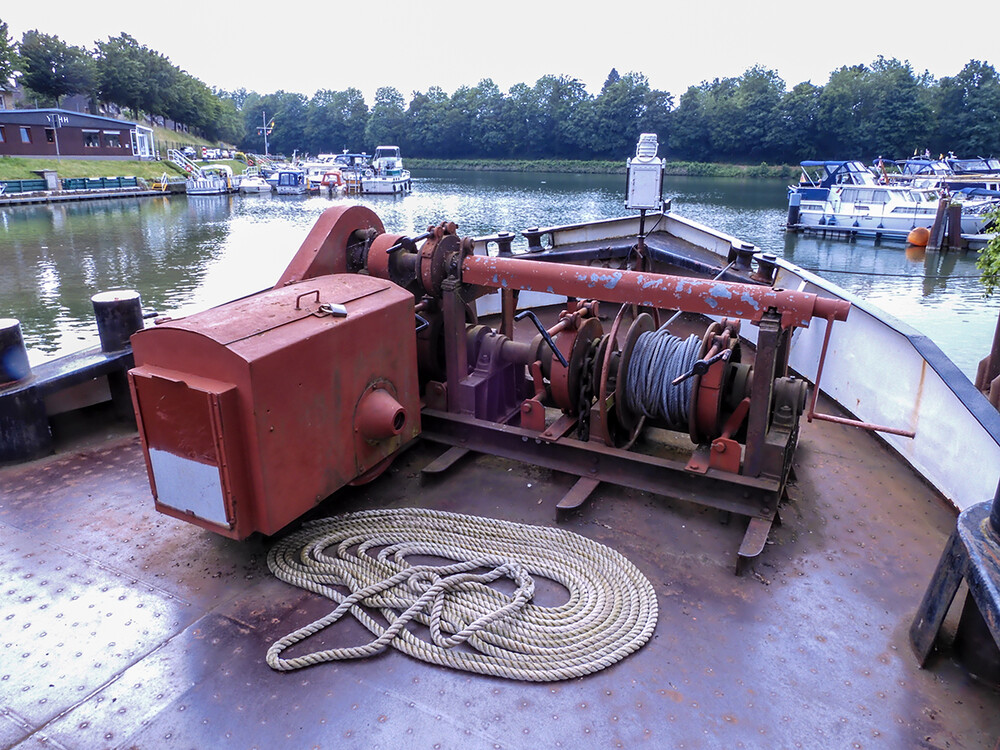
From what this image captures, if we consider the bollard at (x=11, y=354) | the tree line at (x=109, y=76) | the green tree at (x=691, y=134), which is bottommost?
the bollard at (x=11, y=354)

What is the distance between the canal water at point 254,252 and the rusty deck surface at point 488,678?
6.99 feet

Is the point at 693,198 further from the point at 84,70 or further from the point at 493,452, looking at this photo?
the point at 84,70

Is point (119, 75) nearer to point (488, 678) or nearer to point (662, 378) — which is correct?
point (662, 378)

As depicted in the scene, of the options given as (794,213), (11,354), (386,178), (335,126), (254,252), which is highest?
(335,126)

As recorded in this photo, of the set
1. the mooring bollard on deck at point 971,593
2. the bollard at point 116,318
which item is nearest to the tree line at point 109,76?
the bollard at point 116,318

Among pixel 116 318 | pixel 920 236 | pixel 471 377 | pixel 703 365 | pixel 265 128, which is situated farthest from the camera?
pixel 265 128

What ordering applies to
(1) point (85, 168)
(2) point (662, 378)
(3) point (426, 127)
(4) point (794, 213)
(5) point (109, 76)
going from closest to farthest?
(2) point (662, 378)
(4) point (794, 213)
(1) point (85, 168)
(5) point (109, 76)
(3) point (426, 127)

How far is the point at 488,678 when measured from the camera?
263cm

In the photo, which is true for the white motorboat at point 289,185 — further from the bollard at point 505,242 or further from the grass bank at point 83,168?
the bollard at point 505,242

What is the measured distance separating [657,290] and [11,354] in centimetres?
405

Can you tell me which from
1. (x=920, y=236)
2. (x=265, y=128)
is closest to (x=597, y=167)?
(x=265, y=128)

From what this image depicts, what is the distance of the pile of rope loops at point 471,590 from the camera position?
2697 mm

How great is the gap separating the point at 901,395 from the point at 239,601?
4.19 metres

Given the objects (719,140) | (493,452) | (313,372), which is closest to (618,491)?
(493,452)
